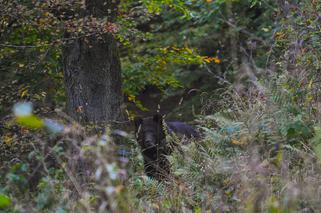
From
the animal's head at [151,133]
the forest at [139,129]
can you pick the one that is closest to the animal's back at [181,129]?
the forest at [139,129]

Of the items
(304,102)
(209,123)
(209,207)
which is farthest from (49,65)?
(209,207)

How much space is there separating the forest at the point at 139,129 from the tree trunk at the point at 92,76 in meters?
0.02

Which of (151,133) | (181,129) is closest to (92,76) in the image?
(151,133)

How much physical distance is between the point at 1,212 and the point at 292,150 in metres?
3.25

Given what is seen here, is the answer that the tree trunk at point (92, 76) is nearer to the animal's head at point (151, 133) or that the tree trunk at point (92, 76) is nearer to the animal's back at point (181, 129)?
the animal's head at point (151, 133)

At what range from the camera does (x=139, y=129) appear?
7.54 m

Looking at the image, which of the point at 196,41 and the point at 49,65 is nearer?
the point at 49,65

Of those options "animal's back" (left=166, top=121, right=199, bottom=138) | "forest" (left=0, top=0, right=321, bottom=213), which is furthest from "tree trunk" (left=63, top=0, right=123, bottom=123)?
"animal's back" (left=166, top=121, right=199, bottom=138)

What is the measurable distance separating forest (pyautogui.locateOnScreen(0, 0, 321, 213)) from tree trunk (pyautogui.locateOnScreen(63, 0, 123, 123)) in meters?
0.02

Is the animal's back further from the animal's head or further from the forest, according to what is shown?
the animal's head

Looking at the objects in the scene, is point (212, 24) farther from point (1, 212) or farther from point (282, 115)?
point (1, 212)

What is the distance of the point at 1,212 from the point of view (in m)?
4.86

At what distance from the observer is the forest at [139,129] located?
198 inches

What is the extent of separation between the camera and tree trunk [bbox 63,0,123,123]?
31.3 feet
